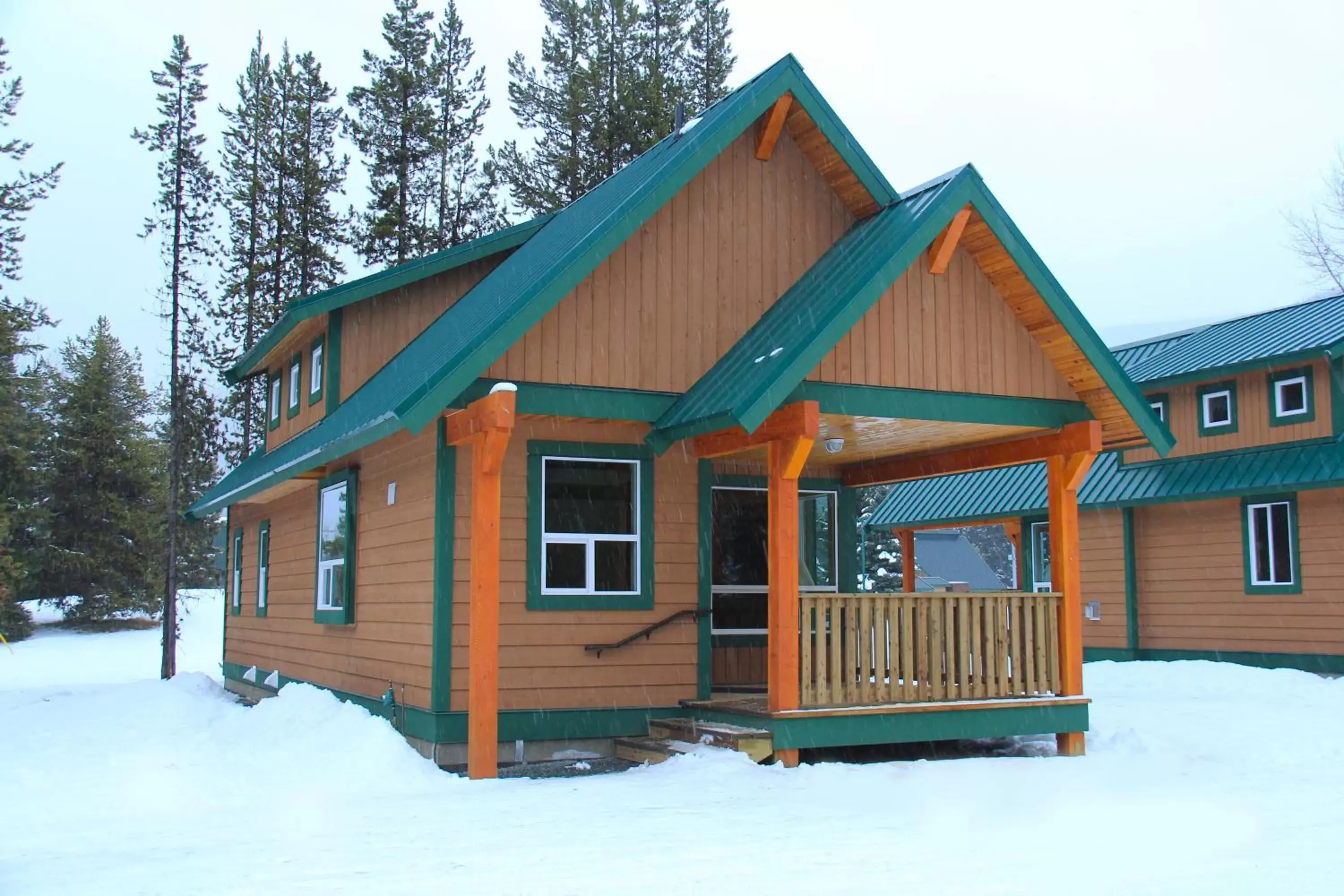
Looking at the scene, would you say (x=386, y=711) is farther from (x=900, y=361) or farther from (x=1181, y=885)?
(x=1181, y=885)

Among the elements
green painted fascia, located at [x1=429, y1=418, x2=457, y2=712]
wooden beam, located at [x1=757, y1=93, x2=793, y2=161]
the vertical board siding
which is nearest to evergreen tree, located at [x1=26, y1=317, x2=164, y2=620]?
the vertical board siding

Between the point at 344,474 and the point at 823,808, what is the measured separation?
23.4ft

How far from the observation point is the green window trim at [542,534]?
37.1ft

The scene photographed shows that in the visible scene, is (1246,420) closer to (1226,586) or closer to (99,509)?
(1226,586)

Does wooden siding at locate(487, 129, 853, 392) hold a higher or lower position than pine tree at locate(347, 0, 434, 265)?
lower

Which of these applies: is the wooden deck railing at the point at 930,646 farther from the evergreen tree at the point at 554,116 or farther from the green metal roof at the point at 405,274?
the evergreen tree at the point at 554,116

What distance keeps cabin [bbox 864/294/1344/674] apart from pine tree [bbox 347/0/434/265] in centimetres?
1672

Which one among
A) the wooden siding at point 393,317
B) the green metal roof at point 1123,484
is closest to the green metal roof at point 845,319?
the green metal roof at point 1123,484

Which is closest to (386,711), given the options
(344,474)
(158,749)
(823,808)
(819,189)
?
(158,749)

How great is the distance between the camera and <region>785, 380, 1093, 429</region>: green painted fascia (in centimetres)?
1083

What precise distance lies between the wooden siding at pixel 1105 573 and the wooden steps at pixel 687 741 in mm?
12596

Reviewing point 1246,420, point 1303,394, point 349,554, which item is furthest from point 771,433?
point 1246,420

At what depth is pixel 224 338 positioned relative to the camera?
99.9ft

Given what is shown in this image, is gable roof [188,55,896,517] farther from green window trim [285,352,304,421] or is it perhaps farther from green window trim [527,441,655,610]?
green window trim [285,352,304,421]
